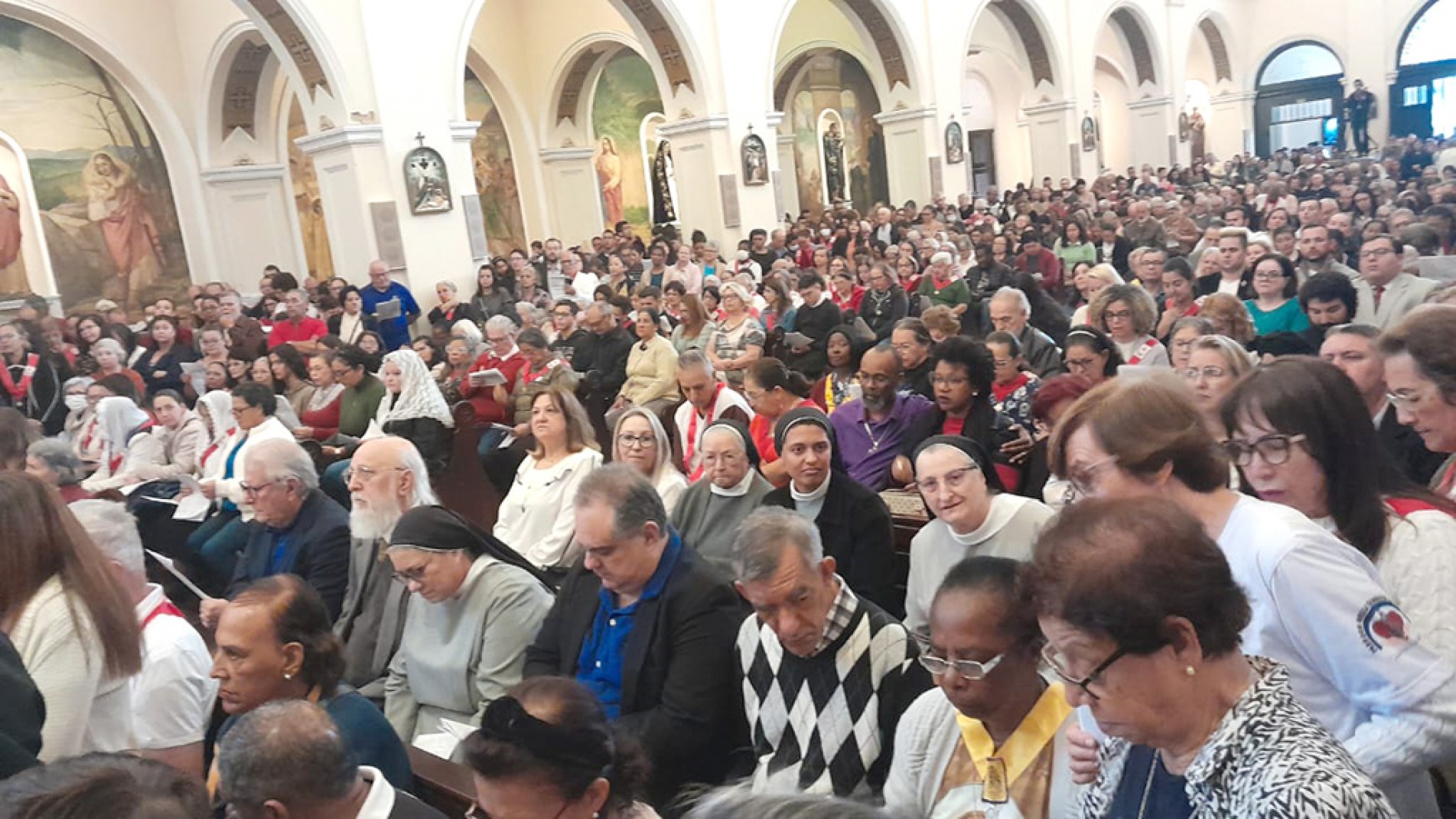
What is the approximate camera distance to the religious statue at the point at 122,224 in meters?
14.2

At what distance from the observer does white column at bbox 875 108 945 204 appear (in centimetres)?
1841

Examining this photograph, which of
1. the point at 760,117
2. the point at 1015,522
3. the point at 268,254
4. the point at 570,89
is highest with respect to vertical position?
the point at 570,89

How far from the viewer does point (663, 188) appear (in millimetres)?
21578

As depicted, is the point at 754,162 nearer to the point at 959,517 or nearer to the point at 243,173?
the point at 243,173

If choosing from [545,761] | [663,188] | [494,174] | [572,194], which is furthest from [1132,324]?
[663,188]

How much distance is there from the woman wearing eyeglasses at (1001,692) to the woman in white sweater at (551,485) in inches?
107

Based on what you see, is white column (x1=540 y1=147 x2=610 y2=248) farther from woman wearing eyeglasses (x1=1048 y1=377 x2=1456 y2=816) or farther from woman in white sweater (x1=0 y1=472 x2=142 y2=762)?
woman wearing eyeglasses (x1=1048 y1=377 x2=1456 y2=816)

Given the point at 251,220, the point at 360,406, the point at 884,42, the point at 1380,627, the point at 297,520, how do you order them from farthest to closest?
the point at 884,42
the point at 251,220
the point at 360,406
the point at 297,520
the point at 1380,627

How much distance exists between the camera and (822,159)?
24672 millimetres

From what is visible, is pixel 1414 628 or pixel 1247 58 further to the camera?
pixel 1247 58

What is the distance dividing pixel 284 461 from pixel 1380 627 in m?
3.83

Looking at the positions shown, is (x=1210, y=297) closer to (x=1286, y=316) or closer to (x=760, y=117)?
(x=1286, y=316)

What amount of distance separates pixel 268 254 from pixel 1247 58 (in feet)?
86.7

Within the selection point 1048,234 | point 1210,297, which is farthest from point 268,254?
point 1210,297
